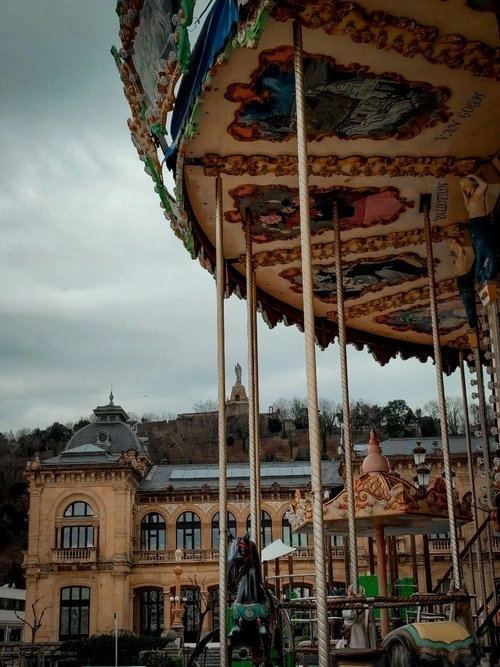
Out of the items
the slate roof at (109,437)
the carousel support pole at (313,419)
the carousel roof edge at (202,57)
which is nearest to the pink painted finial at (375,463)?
the carousel roof edge at (202,57)

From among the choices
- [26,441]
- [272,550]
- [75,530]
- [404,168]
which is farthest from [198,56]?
[26,441]

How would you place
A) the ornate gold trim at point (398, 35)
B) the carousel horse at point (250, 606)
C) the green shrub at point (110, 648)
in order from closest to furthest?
the ornate gold trim at point (398, 35)
the carousel horse at point (250, 606)
the green shrub at point (110, 648)

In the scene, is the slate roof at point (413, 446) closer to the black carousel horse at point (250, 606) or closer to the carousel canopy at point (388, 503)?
the carousel canopy at point (388, 503)

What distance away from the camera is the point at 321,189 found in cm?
923

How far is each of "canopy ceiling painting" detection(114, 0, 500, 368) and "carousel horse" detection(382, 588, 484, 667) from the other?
395 centimetres

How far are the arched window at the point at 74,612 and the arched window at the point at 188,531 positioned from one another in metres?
5.19

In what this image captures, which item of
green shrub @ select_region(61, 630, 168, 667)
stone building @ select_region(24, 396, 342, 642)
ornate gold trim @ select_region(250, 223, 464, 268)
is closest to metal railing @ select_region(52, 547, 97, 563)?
stone building @ select_region(24, 396, 342, 642)

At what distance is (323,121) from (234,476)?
36350mm

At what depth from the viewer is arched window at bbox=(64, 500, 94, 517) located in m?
39.5

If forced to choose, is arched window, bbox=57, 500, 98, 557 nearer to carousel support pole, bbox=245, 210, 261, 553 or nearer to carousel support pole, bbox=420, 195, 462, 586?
carousel support pole, bbox=245, 210, 261, 553

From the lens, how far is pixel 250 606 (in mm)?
6672

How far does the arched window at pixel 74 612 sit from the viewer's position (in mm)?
37562

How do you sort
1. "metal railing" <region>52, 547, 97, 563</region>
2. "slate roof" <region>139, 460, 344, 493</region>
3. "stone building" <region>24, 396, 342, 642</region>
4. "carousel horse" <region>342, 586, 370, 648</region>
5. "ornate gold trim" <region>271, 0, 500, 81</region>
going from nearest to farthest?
"ornate gold trim" <region>271, 0, 500, 81</region>
"carousel horse" <region>342, 586, 370, 648</region>
"stone building" <region>24, 396, 342, 642</region>
"metal railing" <region>52, 547, 97, 563</region>
"slate roof" <region>139, 460, 344, 493</region>

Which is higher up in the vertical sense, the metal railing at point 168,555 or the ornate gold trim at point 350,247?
the ornate gold trim at point 350,247
